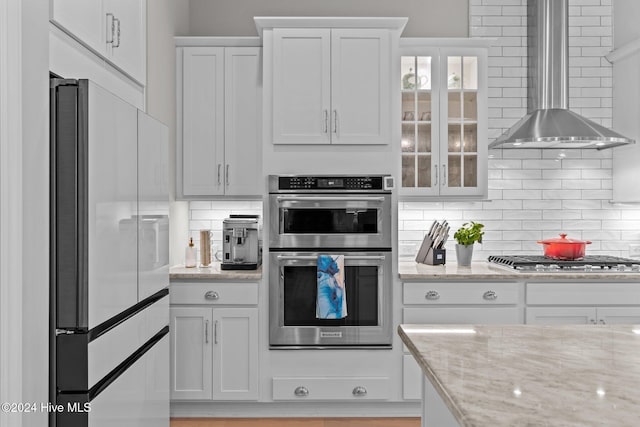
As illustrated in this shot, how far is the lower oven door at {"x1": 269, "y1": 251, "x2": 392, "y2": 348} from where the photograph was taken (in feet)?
10.9

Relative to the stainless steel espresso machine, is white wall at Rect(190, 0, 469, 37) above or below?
above

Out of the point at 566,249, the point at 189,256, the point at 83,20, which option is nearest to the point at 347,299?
the point at 189,256

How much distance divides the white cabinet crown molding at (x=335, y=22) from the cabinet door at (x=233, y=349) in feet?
5.92

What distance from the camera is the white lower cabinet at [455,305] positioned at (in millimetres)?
3330

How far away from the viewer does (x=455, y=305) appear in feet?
11.0

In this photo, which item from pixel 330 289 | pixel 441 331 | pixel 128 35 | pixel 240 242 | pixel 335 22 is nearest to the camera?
pixel 441 331

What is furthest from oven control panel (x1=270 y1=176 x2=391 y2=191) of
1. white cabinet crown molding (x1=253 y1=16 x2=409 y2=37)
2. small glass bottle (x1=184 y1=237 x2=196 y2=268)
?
white cabinet crown molding (x1=253 y1=16 x2=409 y2=37)

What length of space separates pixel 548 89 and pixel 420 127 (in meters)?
0.97

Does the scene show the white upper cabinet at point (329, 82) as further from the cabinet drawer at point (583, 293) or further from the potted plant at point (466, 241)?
the cabinet drawer at point (583, 293)

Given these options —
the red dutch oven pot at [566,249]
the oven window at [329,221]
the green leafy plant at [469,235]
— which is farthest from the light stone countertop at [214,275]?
the red dutch oven pot at [566,249]

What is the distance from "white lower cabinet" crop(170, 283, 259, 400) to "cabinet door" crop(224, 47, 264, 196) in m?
0.81

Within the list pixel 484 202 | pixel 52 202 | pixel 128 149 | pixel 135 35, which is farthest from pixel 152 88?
pixel 484 202

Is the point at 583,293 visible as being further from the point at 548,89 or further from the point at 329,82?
the point at 329,82

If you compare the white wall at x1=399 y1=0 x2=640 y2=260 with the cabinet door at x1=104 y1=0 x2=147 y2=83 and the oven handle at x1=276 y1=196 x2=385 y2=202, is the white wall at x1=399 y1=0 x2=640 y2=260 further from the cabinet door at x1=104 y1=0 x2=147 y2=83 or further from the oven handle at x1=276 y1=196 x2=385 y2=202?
the cabinet door at x1=104 y1=0 x2=147 y2=83
